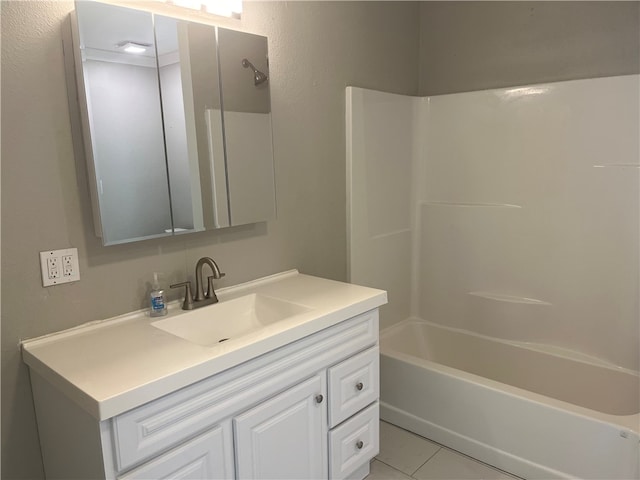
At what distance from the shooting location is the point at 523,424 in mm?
2062

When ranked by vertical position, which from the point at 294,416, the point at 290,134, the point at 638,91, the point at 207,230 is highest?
the point at 638,91

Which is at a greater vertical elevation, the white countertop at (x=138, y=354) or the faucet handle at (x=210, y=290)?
the faucet handle at (x=210, y=290)

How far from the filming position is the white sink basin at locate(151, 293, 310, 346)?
1.70m

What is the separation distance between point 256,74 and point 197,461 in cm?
144

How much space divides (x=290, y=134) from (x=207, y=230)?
0.61 m

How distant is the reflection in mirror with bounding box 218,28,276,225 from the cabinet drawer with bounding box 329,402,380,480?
36.0 inches

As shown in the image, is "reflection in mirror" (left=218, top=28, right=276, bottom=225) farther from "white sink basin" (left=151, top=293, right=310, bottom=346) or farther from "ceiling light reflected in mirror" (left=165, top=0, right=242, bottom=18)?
"white sink basin" (left=151, top=293, right=310, bottom=346)

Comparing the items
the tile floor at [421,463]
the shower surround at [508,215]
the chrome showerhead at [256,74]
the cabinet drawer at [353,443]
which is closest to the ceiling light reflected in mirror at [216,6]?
the chrome showerhead at [256,74]

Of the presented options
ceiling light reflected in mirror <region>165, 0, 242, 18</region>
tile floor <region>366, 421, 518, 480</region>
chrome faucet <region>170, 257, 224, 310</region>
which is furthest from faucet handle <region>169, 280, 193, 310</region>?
tile floor <region>366, 421, 518, 480</region>

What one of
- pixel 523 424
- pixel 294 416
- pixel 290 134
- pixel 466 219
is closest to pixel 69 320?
pixel 294 416

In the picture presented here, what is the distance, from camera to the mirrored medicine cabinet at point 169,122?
149 centimetres

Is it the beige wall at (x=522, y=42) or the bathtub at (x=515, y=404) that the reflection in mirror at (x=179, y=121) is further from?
the beige wall at (x=522, y=42)

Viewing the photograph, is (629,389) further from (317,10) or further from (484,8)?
(317,10)

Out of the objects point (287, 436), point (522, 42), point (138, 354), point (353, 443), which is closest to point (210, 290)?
point (138, 354)
